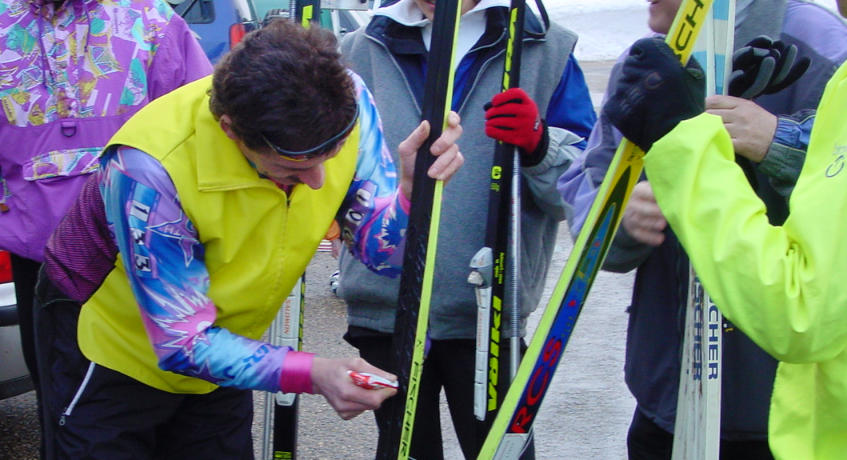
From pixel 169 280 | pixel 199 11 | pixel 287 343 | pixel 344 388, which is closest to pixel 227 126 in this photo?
pixel 169 280

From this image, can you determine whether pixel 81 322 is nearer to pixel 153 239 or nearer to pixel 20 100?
pixel 153 239

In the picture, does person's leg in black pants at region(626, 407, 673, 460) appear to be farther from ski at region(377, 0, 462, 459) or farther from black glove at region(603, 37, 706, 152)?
black glove at region(603, 37, 706, 152)

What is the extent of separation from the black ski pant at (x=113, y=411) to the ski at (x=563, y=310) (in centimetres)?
63

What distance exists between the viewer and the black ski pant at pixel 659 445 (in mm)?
2137

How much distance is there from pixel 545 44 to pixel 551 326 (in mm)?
732

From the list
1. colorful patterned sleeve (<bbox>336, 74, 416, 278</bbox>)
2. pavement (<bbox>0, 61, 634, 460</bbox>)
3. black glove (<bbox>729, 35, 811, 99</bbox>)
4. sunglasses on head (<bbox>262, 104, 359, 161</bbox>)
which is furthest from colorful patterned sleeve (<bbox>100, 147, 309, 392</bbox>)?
pavement (<bbox>0, 61, 634, 460</bbox>)

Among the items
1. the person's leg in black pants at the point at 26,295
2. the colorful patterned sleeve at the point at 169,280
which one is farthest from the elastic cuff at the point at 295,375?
the person's leg in black pants at the point at 26,295

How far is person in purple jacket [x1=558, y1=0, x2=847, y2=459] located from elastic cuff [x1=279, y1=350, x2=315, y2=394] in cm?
69

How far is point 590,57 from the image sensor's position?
23547 mm

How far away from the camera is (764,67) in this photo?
72.4 inches

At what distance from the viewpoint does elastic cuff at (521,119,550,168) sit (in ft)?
7.93

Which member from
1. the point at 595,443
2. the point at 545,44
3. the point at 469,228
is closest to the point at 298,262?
the point at 469,228

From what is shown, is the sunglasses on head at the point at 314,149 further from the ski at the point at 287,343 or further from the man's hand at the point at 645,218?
the ski at the point at 287,343

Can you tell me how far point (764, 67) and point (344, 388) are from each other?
0.98 metres
